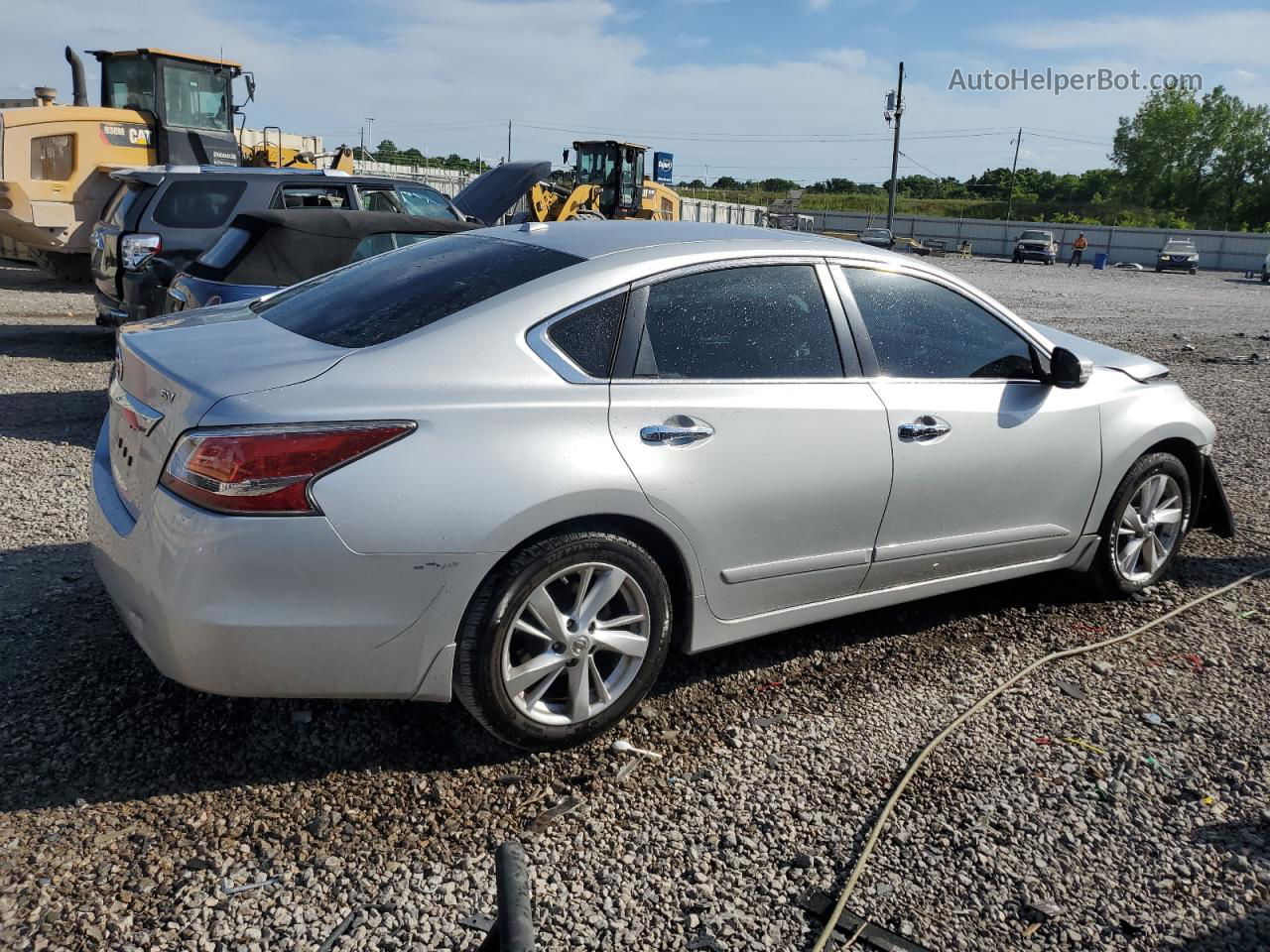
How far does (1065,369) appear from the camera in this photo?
440cm

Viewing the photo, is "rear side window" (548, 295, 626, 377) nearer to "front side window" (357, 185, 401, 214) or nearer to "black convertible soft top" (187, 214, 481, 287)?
"black convertible soft top" (187, 214, 481, 287)

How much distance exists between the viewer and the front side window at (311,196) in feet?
34.4

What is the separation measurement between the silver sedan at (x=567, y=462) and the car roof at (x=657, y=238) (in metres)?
0.02

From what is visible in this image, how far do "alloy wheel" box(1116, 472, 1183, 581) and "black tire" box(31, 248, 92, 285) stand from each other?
15258 mm

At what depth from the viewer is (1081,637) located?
456cm

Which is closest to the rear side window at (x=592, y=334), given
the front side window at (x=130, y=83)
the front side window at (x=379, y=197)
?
the front side window at (x=379, y=197)

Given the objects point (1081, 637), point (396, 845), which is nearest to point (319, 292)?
point (396, 845)

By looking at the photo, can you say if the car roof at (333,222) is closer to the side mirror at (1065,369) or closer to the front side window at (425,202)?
the front side window at (425,202)

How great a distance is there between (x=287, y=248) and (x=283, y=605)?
15.5 feet

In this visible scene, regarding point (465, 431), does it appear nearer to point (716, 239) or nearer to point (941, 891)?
point (716, 239)

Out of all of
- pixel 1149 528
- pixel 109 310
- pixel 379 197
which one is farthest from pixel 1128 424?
pixel 109 310

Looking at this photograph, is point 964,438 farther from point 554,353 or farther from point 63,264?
point 63,264

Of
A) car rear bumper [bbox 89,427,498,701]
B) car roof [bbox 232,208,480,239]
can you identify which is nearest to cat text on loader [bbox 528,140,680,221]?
car roof [bbox 232,208,480,239]

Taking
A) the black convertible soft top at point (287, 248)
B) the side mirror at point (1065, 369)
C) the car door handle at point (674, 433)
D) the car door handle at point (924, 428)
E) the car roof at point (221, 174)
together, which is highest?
the car roof at point (221, 174)
